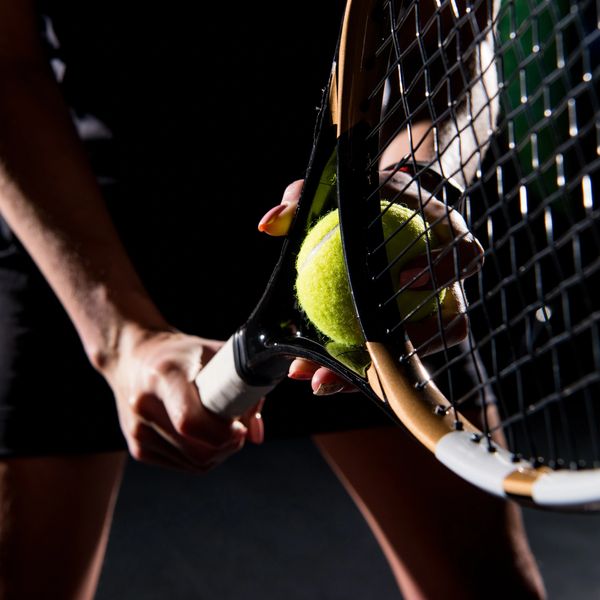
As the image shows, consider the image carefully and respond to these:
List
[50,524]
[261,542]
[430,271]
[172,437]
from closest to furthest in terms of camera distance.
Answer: [430,271] → [172,437] → [50,524] → [261,542]

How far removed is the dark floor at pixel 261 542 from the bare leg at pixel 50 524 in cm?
79

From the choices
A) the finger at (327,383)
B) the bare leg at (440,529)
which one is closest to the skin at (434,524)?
the bare leg at (440,529)

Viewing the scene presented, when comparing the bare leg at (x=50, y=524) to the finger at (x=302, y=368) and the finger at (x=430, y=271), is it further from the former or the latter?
the finger at (x=430, y=271)

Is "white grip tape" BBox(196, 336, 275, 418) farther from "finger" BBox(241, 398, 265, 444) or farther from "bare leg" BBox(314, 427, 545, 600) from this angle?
"bare leg" BBox(314, 427, 545, 600)

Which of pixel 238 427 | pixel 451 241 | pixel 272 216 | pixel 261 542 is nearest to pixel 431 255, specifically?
pixel 451 241

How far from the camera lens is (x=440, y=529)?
75 centimetres

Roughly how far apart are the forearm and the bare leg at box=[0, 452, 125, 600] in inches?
5.5

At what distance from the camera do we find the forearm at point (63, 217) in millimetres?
676

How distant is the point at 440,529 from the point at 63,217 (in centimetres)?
43

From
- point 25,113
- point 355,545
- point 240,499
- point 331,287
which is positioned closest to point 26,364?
point 25,113

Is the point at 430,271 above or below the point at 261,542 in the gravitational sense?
above

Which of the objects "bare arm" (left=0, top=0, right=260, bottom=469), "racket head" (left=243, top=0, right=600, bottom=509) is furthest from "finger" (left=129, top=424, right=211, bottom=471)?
"racket head" (left=243, top=0, right=600, bottom=509)

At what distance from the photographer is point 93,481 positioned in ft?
2.56

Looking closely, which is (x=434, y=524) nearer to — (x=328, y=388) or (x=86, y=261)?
(x=328, y=388)
